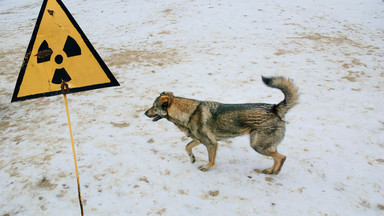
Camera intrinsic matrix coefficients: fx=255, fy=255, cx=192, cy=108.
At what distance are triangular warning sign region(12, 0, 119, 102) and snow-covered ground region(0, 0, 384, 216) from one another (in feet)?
5.30

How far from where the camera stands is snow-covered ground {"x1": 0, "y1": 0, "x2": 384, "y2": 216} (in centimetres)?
355

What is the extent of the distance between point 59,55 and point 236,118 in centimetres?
241

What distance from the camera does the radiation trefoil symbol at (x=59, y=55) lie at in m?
2.78

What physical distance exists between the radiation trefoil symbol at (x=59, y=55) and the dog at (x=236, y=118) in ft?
4.20

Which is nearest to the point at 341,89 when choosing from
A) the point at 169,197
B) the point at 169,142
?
the point at 169,142

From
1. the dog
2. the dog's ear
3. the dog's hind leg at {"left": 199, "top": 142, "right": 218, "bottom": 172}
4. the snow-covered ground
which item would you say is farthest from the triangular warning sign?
the dog's hind leg at {"left": 199, "top": 142, "right": 218, "bottom": 172}

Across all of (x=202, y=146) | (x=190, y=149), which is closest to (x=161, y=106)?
(x=190, y=149)

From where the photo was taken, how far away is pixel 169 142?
4.74 m

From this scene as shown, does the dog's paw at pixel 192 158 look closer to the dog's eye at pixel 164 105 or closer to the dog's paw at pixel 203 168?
the dog's paw at pixel 203 168

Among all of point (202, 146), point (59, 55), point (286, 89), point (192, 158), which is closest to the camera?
point (59, 55)

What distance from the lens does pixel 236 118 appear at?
12.2 feet

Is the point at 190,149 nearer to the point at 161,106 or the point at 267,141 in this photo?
the point at 161,106

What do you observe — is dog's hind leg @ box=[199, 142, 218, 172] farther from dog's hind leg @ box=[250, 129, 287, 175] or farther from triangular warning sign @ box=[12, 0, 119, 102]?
triangular warning sign @ box=[12, 0, 119, 102]

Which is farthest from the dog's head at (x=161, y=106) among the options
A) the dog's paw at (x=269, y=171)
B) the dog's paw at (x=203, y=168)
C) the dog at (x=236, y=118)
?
the dog's paw at (x=269, y=171)
